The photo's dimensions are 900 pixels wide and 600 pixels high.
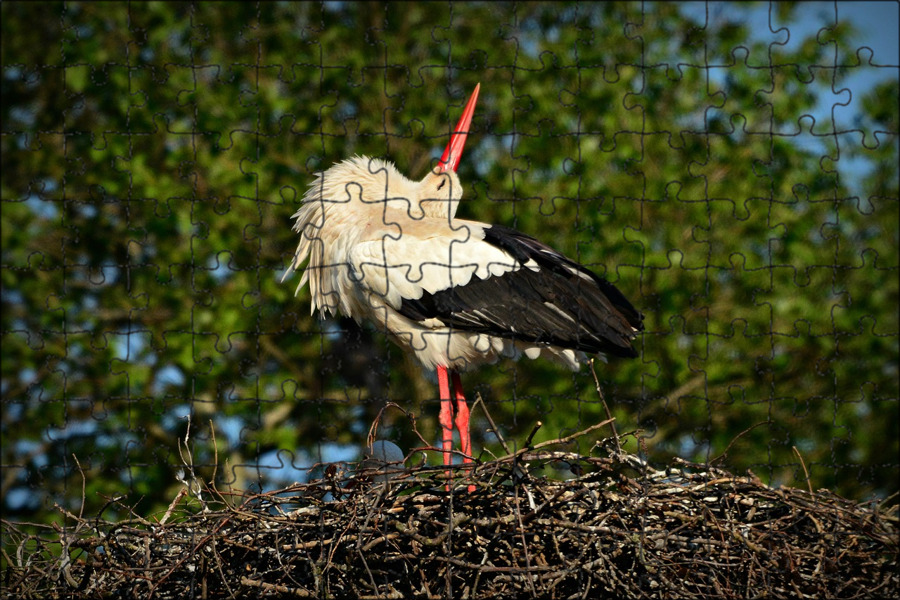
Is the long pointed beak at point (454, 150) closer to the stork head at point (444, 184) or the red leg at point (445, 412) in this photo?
the stork head at point (444, 184)

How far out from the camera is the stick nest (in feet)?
7.64

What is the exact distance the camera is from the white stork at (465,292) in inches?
128

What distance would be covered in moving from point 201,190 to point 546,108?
1.79 meters

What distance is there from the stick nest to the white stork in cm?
77

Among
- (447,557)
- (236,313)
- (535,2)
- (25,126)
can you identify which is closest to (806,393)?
A: (535,2)

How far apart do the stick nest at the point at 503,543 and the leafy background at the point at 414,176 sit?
2631mm

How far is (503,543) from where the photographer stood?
2393mm

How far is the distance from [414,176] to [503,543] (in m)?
3.28

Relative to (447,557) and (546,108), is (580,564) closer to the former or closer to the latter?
(447,557)

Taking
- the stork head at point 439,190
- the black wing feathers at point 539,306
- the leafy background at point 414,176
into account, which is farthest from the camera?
the leafy background at point 414,176

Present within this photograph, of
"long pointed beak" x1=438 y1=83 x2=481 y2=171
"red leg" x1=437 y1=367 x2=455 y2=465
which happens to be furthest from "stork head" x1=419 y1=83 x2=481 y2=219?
"red leg" x1=437 y1=367 x2=455 y2=465

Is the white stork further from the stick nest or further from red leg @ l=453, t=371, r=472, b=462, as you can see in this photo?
the stick nest

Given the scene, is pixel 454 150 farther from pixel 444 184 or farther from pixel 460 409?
pixel 460 409

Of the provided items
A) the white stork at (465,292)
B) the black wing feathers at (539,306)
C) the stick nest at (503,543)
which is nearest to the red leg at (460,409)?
the white stork at (465,292)
